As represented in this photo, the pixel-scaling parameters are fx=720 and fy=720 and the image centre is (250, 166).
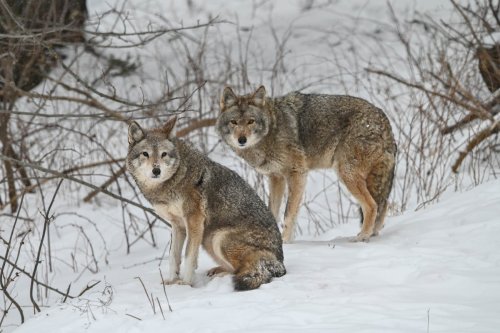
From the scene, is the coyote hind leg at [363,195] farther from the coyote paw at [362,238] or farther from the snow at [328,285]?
the snow at [328,285]

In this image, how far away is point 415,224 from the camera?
293 inches

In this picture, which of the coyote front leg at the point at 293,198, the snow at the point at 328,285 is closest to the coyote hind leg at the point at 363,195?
the snow at the point at 328,285

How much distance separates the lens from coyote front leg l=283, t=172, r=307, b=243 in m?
7.91

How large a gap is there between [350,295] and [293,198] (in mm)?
2775

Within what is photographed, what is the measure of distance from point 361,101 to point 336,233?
1730 millimetres

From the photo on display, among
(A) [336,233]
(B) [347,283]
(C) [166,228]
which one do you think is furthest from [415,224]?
(C) [166,228]

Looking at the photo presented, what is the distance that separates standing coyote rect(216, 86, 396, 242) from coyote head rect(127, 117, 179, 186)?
1.43 meters

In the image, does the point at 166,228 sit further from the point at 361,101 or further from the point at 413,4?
the point at 413,4

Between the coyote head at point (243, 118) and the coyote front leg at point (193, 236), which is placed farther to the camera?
the coyote head at point (243, 118)

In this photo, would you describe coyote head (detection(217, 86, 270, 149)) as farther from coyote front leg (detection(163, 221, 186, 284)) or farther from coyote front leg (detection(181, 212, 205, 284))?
coyote front leg (detection(181, 212, 205, 284))

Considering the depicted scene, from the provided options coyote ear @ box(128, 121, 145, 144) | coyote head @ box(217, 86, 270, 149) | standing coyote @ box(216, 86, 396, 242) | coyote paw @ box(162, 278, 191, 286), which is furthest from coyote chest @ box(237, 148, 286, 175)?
coyote paw @ box(162, 278, 191, 286)

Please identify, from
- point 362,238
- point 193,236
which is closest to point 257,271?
point 193,236

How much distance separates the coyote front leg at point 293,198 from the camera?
7910 mm

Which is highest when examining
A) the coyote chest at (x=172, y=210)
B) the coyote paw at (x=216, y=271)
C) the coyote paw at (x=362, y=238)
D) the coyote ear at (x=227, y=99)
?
the coyote ear at (x=227, y=99)
